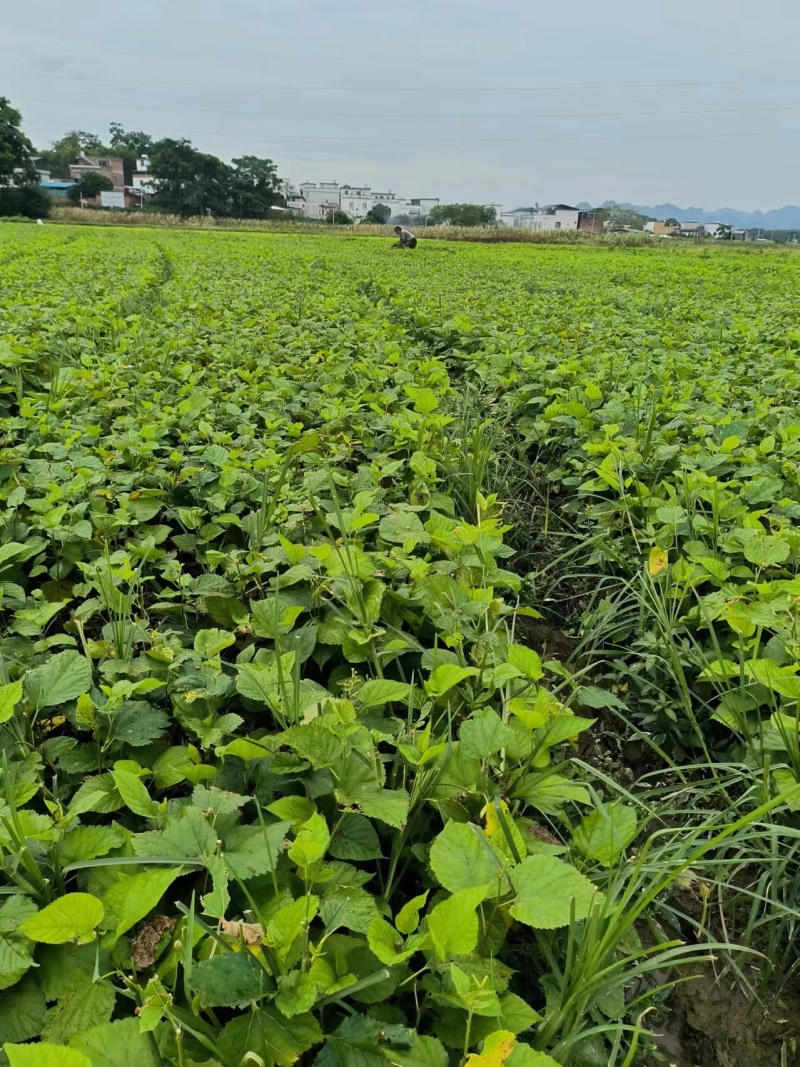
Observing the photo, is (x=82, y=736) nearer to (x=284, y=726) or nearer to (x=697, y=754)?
(x=284, y=726)

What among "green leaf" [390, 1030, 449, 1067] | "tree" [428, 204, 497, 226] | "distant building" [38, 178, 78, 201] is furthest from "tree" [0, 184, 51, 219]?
"green leaf" [390, 1030, 449, 1067]

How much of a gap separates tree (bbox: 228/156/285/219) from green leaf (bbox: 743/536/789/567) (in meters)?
55.7

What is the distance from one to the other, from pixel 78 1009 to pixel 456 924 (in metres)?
0.50

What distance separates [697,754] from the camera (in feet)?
6.23

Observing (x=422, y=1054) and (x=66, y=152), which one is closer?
(x=422, y=1054)

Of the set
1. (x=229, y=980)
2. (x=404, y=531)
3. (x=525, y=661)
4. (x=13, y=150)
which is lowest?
(x=229, y=980)

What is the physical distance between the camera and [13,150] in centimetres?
3866

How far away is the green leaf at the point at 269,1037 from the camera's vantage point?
86 centimetres

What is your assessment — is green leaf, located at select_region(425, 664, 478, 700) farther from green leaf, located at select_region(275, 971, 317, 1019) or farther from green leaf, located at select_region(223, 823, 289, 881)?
green leaf, located at select_region(275, 971, 317, 1019)

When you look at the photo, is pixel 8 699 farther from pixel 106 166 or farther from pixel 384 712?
pixel 106 166

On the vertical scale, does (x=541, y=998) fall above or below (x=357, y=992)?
below

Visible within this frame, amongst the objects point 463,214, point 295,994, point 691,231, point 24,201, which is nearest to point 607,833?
point 295,994

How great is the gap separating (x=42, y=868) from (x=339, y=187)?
114 m

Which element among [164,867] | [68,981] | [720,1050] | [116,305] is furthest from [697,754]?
[116,305]
